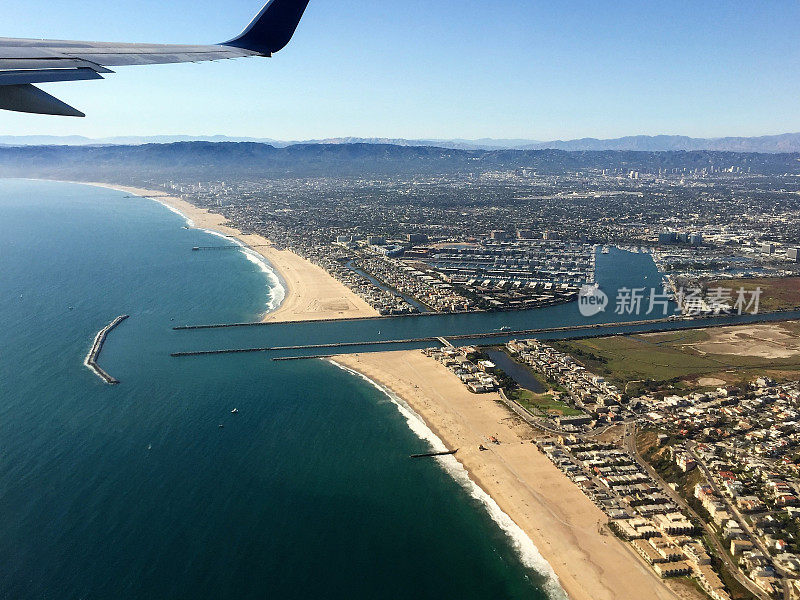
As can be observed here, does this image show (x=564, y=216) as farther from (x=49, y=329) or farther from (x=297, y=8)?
(x=297, y=8)

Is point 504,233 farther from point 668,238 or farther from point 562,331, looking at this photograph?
point 562,331

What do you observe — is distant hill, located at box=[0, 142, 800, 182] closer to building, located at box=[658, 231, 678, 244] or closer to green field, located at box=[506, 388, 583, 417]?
building, located at box=[658, 231, 678, 244]

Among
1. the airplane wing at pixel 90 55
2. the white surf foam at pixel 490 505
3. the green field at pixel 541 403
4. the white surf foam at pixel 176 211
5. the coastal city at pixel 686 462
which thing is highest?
the airplane wing at pixel 90 55

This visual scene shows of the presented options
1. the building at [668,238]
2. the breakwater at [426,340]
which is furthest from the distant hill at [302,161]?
the breakwater at [426,340]

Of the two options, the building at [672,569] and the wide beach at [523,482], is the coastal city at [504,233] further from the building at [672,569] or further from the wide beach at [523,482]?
the building at [672,569]
